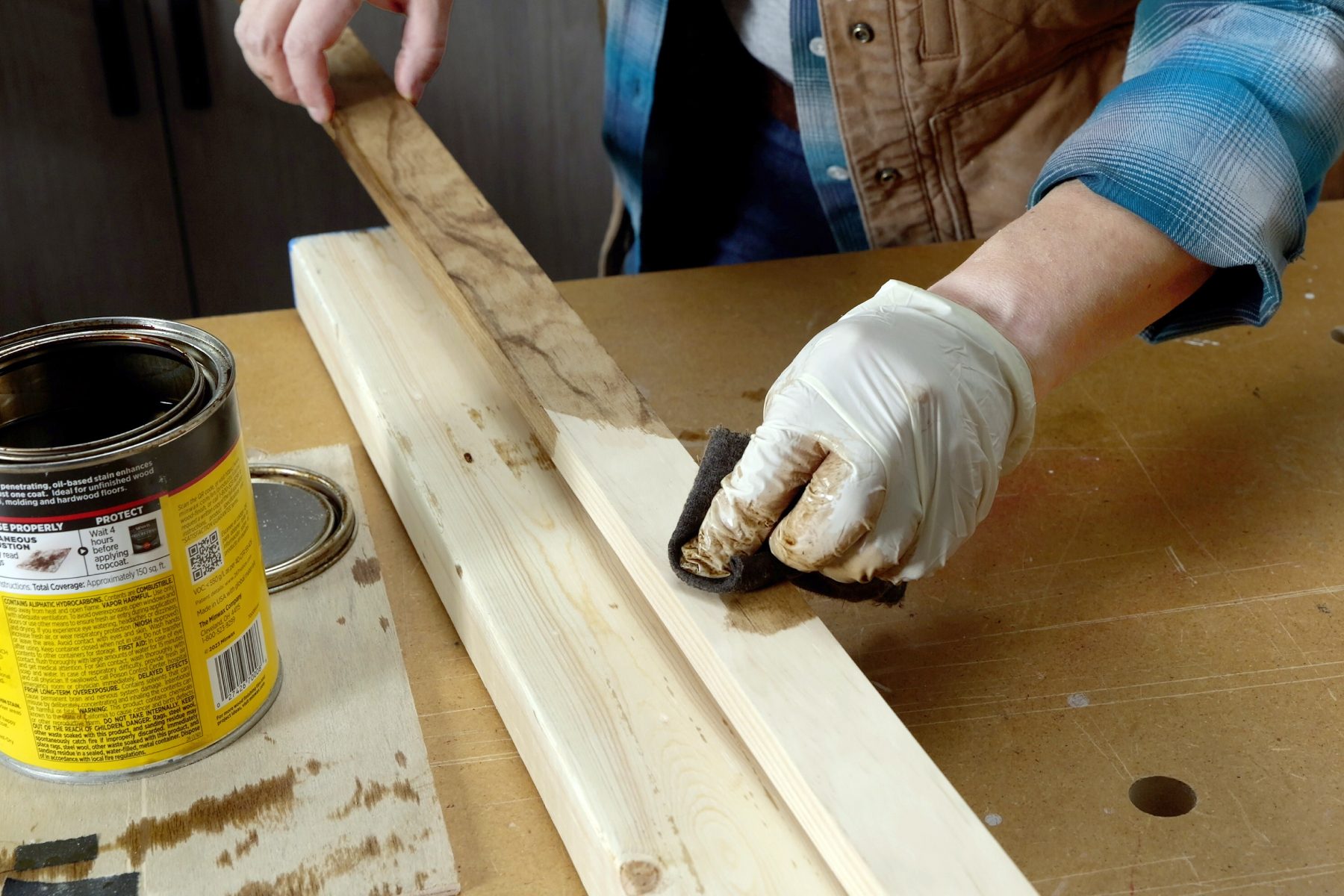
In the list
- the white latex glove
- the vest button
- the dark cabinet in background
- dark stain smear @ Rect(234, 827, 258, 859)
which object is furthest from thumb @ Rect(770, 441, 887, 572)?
the dark cabinet in background

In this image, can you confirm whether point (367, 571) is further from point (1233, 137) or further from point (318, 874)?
point (1233, 137)

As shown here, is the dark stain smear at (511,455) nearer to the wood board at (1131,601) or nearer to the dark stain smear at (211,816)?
the wood board at (1131,601)

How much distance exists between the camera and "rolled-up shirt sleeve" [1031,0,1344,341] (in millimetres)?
857

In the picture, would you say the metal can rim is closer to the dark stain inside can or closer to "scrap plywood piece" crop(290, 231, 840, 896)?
the dark stain inside can

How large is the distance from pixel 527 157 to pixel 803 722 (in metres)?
2.27

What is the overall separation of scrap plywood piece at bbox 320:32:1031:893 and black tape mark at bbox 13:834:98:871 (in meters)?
0.38

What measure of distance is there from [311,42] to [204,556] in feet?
2.66

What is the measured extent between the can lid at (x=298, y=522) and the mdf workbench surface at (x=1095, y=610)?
4cm

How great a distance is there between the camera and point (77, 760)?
0.71 meters

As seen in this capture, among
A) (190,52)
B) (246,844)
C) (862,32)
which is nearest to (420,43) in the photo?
(862,32)

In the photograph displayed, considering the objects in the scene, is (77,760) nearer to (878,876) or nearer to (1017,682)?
(878,876)

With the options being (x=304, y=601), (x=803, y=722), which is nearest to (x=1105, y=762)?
(x=803, y=722)

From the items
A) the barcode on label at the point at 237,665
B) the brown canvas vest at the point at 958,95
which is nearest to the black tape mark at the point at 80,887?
the barcode on label at the point at 237,665

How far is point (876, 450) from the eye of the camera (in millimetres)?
706
